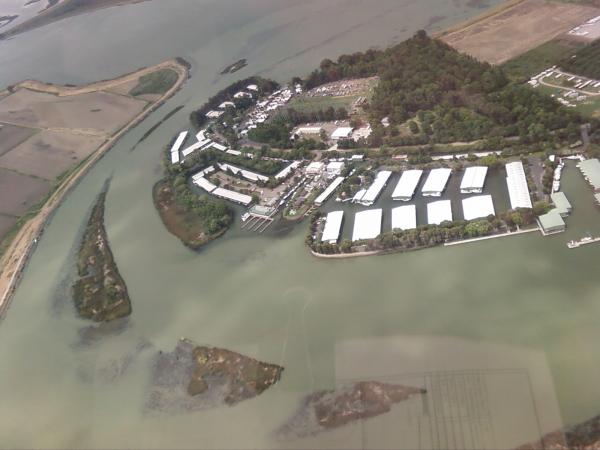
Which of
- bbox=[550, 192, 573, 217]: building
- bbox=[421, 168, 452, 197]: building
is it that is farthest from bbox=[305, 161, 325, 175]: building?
bbox=[550, 192, 573, 217]: building

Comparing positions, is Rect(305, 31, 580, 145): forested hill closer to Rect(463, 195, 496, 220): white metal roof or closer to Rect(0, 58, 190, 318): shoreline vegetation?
Rect(463, 195, 496, 220): white metal roof

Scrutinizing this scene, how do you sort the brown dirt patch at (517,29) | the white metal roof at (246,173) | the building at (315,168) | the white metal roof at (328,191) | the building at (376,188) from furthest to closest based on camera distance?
the brown dirt patch at (517,29) → the white metal roof at (246,173) → the building at (315,168) → the white metal roof at (328,191) → the building at (376,188)

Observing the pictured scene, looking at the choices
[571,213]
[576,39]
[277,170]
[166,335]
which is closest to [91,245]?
[166,335]

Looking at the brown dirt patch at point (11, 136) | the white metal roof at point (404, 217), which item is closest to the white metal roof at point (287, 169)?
the white metal roof at point (404, 217)

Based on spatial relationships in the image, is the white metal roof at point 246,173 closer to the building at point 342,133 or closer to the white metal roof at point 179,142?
the white metal roof at point 179,142

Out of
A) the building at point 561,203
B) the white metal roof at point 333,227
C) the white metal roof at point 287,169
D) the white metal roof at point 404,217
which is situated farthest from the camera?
the white metal roof at point 287,169
